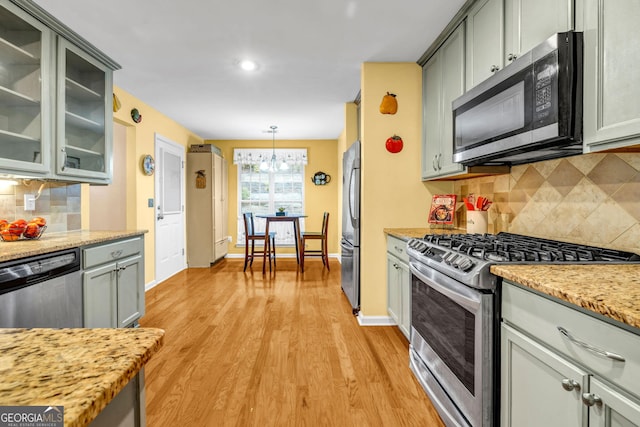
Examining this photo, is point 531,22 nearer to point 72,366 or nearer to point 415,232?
point 415,232

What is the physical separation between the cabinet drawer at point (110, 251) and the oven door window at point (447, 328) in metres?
2.07

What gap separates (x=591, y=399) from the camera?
935mm

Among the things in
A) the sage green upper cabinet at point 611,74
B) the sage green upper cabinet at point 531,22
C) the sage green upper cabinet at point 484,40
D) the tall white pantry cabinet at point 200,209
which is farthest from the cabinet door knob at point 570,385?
the tall white pantry cabinet at point 200,209

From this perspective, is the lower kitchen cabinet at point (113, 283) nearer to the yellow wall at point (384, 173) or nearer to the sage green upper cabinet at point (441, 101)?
the yellow wall at point (384, 173)

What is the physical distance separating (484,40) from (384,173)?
1.32m

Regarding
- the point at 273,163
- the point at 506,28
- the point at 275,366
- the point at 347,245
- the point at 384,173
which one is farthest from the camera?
the point at 273,163

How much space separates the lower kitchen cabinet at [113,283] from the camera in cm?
226

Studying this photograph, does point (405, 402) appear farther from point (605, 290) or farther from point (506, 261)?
point (605, 290)

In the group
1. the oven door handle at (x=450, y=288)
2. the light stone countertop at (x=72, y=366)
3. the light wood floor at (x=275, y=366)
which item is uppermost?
the light stone countertop at (x=72, y=366)

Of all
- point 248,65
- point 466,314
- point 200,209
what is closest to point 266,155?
point 200,209

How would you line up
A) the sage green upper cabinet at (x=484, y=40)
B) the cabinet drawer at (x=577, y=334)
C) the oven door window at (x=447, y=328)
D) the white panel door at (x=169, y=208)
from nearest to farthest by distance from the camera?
1. the cabinet drawer at (x=577, y=334)
2. the oven door window at (x=447, y=328)
3. the sage green upper cabinet at (x=484, y=40)
4. the white panel door at (x=169, y=208)

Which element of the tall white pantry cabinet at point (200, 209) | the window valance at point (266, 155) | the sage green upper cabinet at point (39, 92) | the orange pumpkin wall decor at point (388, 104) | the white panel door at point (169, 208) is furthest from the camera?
the window valance at point (266, 155)

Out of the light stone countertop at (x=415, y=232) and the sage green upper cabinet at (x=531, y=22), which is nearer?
the sage green upper cabinet at (x=531, y=22)

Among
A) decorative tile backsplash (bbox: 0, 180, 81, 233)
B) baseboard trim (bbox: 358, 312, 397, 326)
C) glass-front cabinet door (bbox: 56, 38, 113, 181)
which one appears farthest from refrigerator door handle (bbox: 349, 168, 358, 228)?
decorative tile backsplash (bbox: 0, 180, 81, 233)
